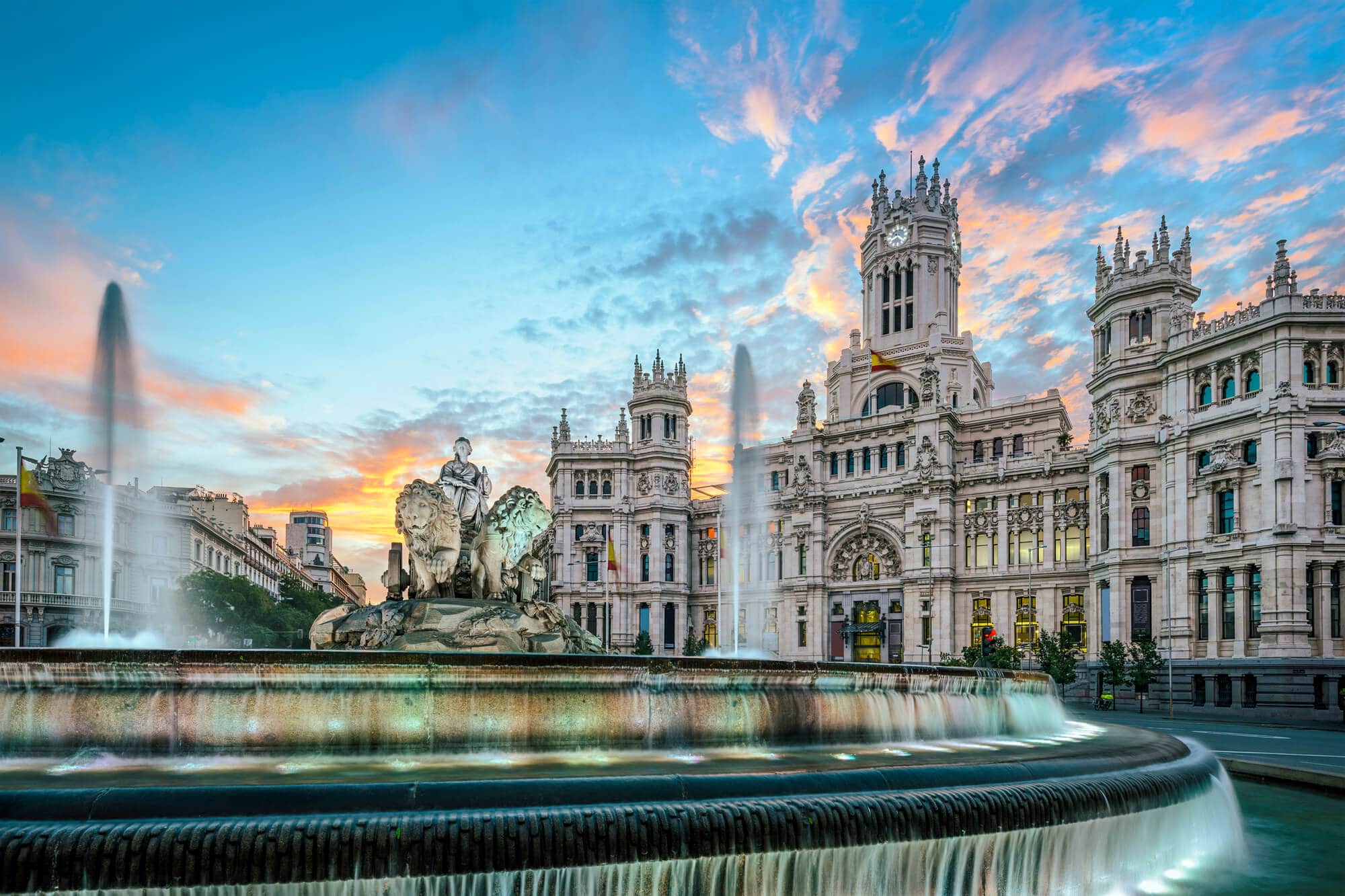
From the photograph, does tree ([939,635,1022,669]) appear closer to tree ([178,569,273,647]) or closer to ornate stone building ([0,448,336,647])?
tree ([178,569,273,647])

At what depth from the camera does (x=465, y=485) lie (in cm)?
1875

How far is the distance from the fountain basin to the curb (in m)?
3.94

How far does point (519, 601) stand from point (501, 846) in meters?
11.1

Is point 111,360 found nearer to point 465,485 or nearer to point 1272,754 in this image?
point 465,485

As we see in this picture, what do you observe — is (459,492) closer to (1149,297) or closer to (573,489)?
(1149,297)

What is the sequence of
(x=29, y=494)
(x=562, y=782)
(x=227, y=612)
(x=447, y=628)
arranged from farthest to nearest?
1. (x=227, y=612)
2. (x=29, y=494)
3. (x=447, y=628)
4. (x=562, y=782)

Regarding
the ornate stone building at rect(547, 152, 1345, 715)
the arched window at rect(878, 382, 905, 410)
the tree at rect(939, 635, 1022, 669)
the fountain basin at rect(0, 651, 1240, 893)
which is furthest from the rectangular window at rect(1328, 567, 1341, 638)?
the fountain basin at rect(0, 651, 1240, 893)

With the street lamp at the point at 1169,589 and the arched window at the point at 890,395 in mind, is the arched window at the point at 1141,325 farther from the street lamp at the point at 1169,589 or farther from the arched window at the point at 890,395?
the arched window at the point at 890,395

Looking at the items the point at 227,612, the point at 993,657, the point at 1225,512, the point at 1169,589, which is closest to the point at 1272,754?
the point at 1225,512

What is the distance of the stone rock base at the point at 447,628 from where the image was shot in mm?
15992

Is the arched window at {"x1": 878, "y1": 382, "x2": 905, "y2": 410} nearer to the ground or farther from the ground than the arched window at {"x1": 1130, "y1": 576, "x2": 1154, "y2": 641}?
farther from the ground

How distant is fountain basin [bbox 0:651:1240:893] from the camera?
6531 millimetres

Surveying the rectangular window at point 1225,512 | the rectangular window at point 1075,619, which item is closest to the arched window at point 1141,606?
the rectangular window at point 1225,512

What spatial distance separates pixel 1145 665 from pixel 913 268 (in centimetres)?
4750
